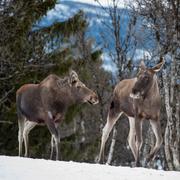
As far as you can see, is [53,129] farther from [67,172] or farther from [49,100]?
[67,172]

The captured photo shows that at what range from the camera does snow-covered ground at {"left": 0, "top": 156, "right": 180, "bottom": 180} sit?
32.7 feet

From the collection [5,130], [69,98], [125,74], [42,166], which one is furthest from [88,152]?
[42,166]

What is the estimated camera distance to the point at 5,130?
95.8ft

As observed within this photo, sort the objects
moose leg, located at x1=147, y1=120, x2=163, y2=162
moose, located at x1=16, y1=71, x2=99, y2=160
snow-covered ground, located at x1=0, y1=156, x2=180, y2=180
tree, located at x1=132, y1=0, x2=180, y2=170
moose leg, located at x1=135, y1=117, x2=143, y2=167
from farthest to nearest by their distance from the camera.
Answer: tree, located at x1=132, y1=0, x2=180, y2=170, moose, located at x1=16, y1=71, x2=99, y2=160, moose leg, located at x1=147, y1=120, x2=163, y2=162, moose leg, located at x1=135, y1=117, x2=143, y2=167, snow-covered ground, located at x1=0, y1=156, x2=180, y2=180

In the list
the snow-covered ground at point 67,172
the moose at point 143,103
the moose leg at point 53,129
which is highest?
the moose at point 143,103

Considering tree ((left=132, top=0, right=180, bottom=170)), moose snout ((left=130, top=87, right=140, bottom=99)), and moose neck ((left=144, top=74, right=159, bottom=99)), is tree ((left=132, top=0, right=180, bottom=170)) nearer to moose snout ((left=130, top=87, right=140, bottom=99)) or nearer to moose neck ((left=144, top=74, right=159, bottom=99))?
moose neck ((left=144, top=74, right=159, bottom=99))

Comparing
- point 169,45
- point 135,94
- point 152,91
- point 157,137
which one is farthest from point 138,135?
point 169,45

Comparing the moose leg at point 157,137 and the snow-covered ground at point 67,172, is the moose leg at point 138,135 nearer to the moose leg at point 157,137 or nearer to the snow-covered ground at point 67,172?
the moose leg at point 157,137

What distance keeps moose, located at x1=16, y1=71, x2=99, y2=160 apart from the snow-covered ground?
3990mm

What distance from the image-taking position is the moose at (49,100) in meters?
15.9

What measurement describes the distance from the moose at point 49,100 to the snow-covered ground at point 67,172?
13.1ft

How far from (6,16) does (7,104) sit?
9556mm

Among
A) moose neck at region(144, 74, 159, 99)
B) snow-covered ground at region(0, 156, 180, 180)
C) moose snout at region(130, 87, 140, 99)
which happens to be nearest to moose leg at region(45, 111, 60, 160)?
moose snout at region(130, 87, 140, 99)

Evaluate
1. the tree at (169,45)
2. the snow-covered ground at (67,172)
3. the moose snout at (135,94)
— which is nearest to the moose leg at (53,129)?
the moose snout at (135,94)
